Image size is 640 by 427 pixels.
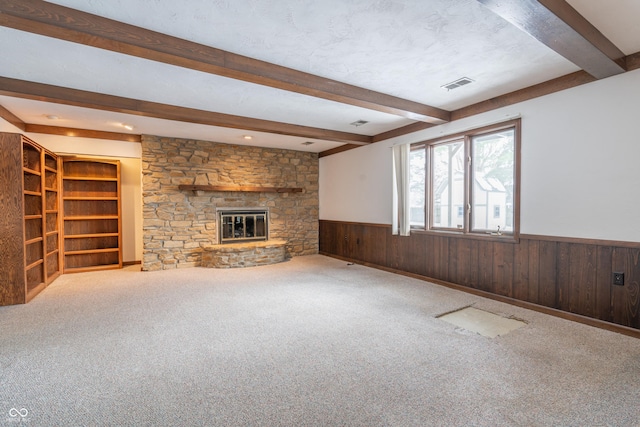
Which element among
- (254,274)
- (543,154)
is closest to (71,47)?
(254,274)

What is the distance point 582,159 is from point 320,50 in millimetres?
2745

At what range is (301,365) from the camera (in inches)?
89.0

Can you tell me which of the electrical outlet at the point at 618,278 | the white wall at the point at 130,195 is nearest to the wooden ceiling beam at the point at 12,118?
the white wall at the point at 130,195

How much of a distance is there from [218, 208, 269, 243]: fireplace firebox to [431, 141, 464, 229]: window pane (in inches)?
138

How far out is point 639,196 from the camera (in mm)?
2732

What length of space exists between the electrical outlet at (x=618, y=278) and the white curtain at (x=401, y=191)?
248 cm

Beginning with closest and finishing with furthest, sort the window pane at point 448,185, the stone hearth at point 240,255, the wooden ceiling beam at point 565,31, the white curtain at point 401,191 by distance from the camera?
the wooden ceiling beam at point 565,31
the window pane at point 448,185
the white curtain at point 401,191
the stone hearth at point 240,255

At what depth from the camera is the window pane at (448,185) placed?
4395mm

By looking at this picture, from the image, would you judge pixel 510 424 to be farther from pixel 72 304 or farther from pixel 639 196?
pixel 72 304

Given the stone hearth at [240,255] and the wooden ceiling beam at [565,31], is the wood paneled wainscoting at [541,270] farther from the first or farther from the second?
the stone hearth at [240,255]

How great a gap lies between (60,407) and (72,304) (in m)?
2.31

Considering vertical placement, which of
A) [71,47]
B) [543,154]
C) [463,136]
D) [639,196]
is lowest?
[639,196]

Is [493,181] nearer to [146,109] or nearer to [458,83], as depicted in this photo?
[458,83]
